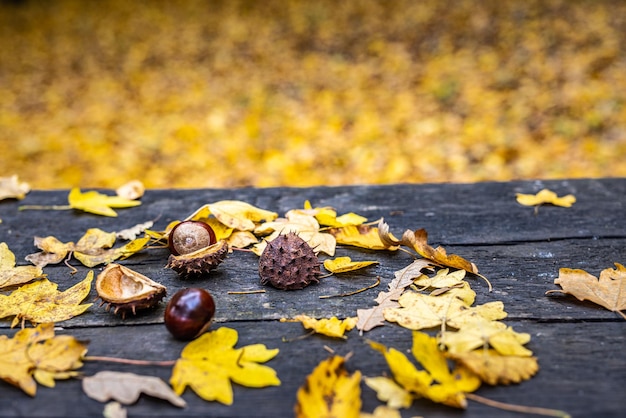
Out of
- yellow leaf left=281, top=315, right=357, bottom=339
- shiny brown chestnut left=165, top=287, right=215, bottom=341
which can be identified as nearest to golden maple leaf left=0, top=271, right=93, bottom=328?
shiny brown chestnut left=165, top=287, right=215, bottom=341

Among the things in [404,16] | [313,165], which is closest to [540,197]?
[313,165]

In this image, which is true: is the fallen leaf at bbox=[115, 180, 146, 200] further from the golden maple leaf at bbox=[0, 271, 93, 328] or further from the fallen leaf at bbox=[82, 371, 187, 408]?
the fallen leaf at bbox=[82, 371, 187, 408]

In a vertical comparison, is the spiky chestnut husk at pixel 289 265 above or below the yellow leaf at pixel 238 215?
below

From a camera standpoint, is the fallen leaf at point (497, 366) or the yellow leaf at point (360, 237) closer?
the fallen leaf at point (497, 366)

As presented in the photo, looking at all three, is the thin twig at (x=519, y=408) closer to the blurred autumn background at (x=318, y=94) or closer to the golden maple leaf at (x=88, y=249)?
the golden maple leaf at (x=88, y=249)

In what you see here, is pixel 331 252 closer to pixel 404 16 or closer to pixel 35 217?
pixel 35 217

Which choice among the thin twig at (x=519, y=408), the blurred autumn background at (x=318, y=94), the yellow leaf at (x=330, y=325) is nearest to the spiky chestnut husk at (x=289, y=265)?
the yellow leaf at (x=330, y=325)
